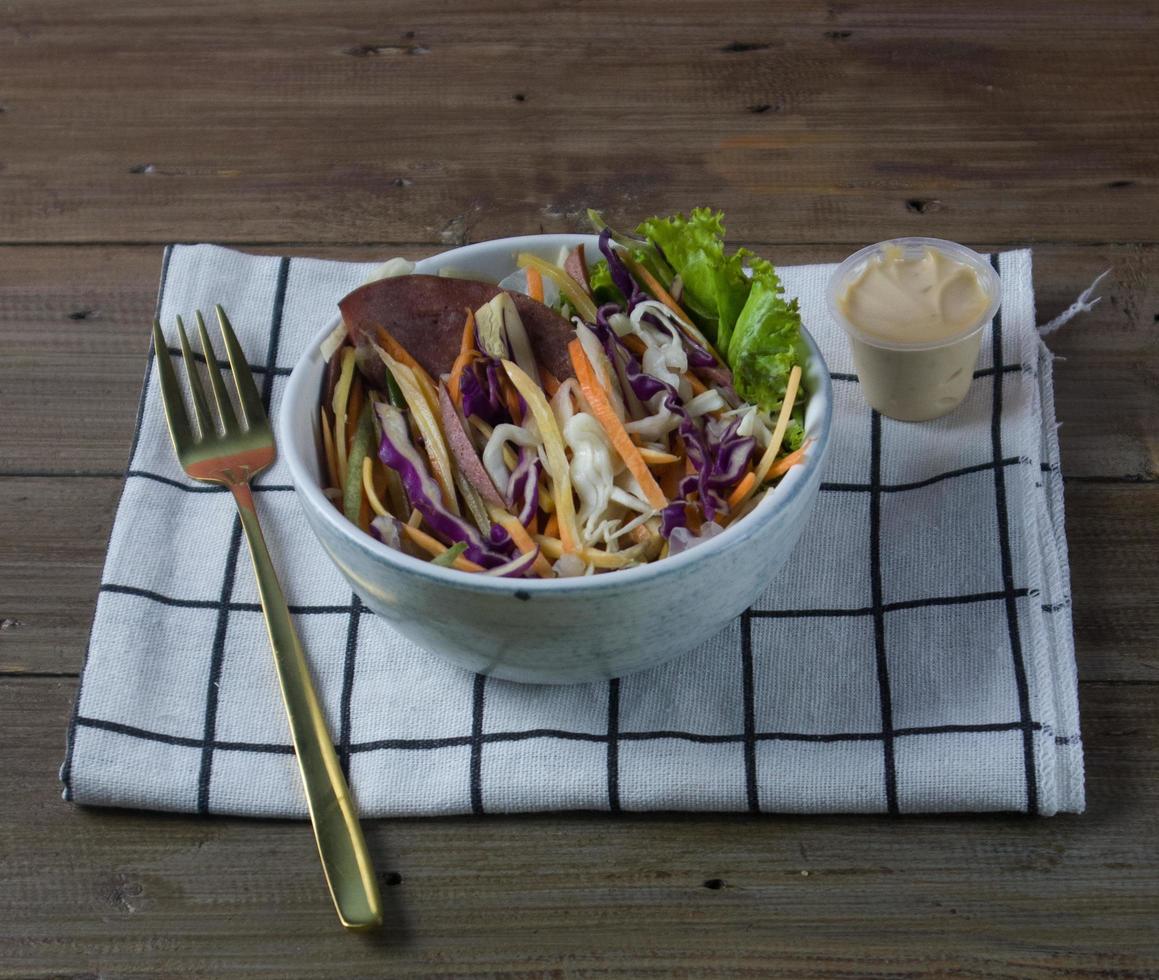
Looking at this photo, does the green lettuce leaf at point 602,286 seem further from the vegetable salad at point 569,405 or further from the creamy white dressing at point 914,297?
the creamy white dressing at point 914,297

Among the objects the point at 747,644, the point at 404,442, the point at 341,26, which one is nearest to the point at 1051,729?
the point at 747,644

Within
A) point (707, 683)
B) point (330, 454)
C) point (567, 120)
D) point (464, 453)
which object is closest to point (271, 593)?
point (330, 454)

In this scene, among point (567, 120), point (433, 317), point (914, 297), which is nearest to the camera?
point (433, 317)

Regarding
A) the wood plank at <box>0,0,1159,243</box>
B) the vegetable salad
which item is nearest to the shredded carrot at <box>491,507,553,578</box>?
the vegetable salad

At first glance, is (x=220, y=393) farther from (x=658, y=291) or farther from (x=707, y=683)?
(x=707, y=683)

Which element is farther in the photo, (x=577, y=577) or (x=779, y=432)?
(x=779, y=432)

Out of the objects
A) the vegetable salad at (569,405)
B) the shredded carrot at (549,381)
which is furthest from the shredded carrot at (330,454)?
the shredded carrot at (549,381)

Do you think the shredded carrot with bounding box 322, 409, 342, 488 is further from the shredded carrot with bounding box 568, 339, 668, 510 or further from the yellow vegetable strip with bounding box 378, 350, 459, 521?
the shredded carrot with bounding box 568, 339, 668, 510
